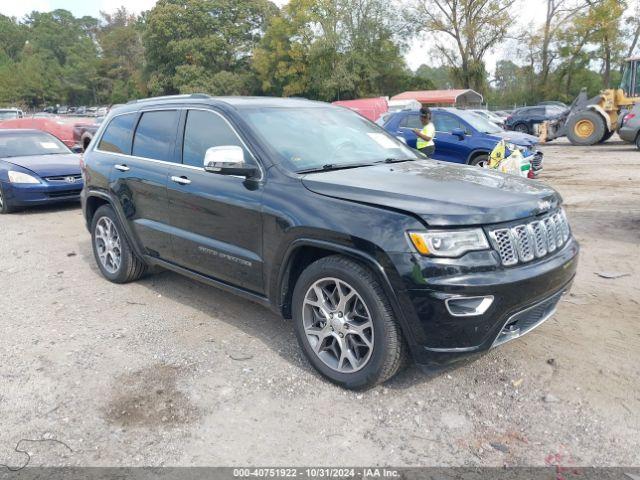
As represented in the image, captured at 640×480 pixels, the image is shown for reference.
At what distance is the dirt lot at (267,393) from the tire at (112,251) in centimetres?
30

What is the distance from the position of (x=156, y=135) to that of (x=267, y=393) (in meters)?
2.54

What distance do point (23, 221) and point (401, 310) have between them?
8154 millimetres

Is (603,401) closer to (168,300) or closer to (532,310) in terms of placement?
(532,310)

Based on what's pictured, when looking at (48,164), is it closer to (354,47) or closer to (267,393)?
(267,393)

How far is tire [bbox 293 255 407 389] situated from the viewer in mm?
3053

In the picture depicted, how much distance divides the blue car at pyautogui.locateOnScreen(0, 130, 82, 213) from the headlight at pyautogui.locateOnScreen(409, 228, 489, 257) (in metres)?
8.25

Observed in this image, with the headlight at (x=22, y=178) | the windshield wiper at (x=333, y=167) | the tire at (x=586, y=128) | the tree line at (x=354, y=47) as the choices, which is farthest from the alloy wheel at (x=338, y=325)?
the tree line at (x=354, y=47)

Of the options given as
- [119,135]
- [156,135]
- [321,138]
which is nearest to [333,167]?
[321,138]

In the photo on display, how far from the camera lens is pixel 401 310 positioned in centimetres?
296

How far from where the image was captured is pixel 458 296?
2.85m

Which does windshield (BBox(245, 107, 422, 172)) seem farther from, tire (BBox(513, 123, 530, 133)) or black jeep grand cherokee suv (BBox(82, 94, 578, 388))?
tire (BBox(513, 123, 530, 133))

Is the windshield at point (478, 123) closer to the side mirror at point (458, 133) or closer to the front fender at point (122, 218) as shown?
the side mirror at point (458, 133)

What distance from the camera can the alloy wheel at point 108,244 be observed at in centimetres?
541

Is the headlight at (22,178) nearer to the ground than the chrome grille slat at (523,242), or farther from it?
farther from it
